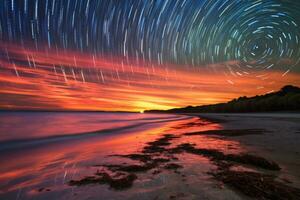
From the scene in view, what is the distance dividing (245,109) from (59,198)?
87.7m

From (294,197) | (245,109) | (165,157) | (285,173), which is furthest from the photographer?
(245,109)

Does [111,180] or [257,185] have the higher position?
[111,180]

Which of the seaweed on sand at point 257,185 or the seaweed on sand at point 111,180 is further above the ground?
the seaweed on sand at point 111,180

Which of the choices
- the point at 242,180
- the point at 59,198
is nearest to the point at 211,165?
the point at 242,180

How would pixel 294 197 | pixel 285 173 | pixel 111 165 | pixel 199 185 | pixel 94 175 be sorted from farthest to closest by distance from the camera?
pixel 111 165, pixel 94 175, pixel 285 173, pixel 199 185, pixel 294 197

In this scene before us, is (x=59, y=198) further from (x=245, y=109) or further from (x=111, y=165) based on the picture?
(x=245, y=109)

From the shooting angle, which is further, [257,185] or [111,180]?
[111,180]

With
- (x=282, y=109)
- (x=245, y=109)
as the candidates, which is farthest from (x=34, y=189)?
(x=245, y=109)

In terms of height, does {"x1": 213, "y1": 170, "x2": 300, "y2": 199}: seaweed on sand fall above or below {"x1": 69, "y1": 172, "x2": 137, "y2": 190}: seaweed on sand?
below

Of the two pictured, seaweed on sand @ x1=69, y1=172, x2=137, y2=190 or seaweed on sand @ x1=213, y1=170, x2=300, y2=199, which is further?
seaweed on sand @ x1=69, y1=172, x2=137, y2=190

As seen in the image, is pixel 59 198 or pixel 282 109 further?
pixel 282 109

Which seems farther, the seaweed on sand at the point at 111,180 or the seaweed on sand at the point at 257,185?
the seaweed on sand at the point at 111,180

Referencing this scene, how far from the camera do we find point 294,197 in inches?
155

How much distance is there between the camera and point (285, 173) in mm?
5379
